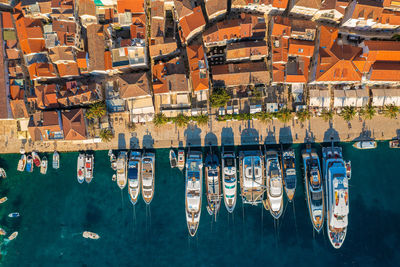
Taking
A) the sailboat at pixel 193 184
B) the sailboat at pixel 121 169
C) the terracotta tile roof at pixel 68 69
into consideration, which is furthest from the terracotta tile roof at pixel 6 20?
the sailboat at pixel 193 184

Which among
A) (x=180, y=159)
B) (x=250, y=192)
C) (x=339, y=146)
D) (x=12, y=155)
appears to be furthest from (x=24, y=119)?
(x=339, y=146)

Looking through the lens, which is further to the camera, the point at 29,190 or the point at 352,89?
the point at 29,190

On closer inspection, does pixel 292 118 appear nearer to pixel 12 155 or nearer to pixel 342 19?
pixel 342 19

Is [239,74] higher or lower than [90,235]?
higher

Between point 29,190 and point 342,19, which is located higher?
point 342,19

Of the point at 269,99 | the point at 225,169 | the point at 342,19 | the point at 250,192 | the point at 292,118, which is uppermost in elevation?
the point at 342,19

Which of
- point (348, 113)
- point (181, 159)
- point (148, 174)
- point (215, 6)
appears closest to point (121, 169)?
point (148, 174)

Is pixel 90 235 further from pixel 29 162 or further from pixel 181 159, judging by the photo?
pixel 181 159
